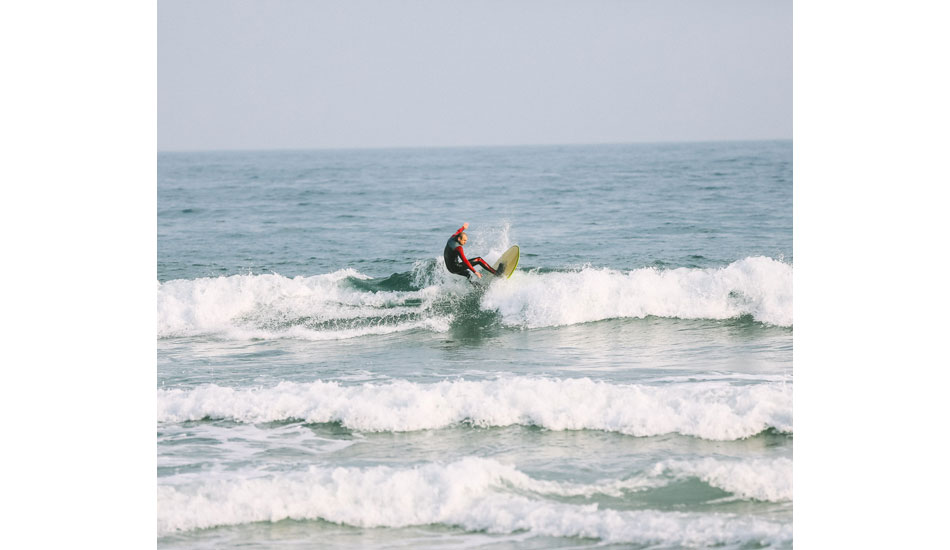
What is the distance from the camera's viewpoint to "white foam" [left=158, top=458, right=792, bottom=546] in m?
5.00

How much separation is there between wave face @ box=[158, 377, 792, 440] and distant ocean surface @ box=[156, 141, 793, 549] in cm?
2

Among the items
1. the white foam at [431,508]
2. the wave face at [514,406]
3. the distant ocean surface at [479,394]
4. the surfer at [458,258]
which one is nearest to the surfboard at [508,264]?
the distant ocean surface at [479,394]

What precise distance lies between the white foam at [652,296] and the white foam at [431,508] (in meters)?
4.92

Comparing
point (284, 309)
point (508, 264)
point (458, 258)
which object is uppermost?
Result: point (458, 258)

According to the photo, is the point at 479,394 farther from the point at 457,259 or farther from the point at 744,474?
the point at 457,259

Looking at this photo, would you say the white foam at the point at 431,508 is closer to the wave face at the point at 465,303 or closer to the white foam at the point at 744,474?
the white foam at the point at 744,474

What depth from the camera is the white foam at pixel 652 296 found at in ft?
34.5

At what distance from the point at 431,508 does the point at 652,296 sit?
631 cm

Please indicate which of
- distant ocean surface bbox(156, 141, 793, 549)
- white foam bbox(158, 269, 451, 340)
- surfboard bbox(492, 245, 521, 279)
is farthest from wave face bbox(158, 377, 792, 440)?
surfboard bbox(492, 245, 521, 279)

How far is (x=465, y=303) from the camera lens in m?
11.2

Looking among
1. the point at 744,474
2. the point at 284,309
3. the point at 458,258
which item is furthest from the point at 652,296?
the point at 744,474

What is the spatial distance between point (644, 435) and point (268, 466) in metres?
3.01

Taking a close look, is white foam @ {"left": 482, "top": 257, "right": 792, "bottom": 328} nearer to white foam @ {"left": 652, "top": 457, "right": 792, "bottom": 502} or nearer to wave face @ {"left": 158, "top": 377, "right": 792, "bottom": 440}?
wave face @ {"left": 158, "top": 377, "right": 792, "bottom": 440}

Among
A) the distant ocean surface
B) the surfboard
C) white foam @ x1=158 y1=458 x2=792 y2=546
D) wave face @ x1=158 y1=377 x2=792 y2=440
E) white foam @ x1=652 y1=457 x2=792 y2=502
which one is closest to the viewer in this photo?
white foam @ x1=158 y1=458 x2=792 y2=546
